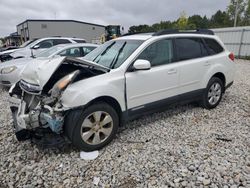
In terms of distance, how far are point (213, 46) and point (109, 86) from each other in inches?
111

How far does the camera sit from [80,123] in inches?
115

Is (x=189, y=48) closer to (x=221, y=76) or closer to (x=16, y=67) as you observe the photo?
(x=221, y=76)

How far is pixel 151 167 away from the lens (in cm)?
276

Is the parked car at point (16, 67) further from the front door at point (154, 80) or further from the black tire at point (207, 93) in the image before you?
the black tire at point (207, 93)

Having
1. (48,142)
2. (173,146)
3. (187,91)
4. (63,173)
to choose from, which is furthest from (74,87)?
(187,91)

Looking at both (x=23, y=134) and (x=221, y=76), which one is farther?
(x=221, y=76)

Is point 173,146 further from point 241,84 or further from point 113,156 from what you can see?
point 241,84

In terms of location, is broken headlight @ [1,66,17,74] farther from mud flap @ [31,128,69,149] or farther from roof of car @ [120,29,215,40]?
roof of car @ [120,29,215,40]

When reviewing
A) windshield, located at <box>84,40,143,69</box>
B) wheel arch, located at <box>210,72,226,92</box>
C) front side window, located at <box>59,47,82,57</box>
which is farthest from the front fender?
front side window, located at <box>59,47,82,57</box>

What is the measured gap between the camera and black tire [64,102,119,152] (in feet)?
9.39

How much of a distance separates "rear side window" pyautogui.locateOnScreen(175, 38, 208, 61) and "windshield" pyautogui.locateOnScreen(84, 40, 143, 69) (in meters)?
0.87

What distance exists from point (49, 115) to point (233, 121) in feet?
10.9

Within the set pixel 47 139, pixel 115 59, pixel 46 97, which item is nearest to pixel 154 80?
pixel 115 59

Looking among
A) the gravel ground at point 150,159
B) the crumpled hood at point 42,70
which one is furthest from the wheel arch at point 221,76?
the crumpled hood at point 42,70
